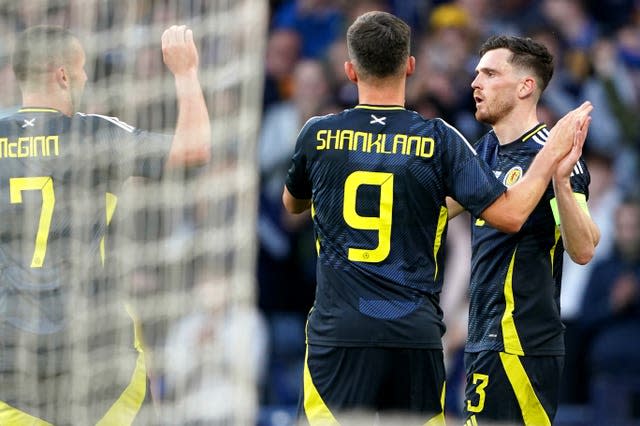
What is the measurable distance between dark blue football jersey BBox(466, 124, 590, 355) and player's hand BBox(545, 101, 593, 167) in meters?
0.47

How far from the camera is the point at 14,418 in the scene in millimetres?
5730

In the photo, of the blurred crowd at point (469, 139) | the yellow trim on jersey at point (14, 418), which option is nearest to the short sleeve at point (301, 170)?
the yellow trim on jersey at point (14, 418)

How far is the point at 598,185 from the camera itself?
35.0 ft

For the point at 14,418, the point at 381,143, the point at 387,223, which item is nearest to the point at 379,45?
the point at 381,143

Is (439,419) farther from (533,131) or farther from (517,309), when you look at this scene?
(533,131)

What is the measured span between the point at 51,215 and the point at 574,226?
231cm

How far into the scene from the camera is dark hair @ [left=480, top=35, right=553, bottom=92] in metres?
6.33

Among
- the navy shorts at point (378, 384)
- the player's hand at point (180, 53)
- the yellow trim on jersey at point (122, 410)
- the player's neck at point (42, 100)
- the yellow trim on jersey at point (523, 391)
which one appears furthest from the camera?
the yellow trim on jersey at point (523, 391)

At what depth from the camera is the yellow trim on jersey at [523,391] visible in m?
6.07

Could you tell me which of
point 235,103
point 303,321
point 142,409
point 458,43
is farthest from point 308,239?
point 142,409

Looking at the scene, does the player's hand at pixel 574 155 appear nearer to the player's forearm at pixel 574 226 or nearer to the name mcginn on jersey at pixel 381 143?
the player's forearm at pixel 574 226

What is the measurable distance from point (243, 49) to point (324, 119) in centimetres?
91

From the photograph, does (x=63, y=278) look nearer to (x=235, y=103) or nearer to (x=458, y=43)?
(x=235, y=103)

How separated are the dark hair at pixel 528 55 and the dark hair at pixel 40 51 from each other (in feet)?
6.74
